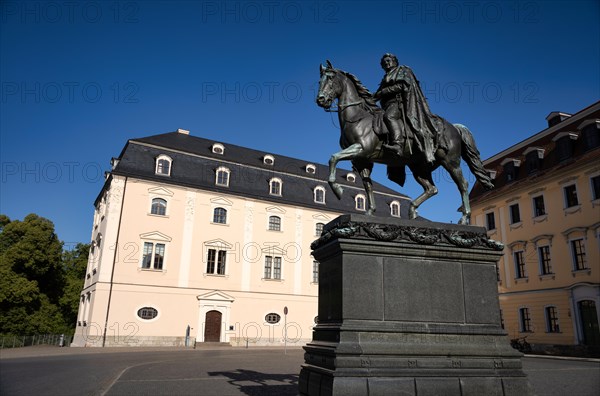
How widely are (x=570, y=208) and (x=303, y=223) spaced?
20.4m

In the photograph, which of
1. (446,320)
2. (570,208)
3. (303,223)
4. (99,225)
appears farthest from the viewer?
(303,223)

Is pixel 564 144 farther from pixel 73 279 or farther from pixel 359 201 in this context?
Result: pixel 73 279

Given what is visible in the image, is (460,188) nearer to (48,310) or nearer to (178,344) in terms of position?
(178,344)

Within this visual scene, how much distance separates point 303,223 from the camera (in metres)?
39.9

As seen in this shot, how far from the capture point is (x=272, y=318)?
36844mm

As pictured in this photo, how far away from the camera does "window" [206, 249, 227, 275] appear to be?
3550cm

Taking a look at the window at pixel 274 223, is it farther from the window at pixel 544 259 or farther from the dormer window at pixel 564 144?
the dormer window at pixel 564 144

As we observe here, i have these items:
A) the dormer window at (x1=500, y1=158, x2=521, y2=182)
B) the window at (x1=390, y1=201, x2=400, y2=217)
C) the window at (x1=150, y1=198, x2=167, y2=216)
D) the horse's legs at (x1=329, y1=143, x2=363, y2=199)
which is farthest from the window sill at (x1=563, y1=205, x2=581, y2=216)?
the window at (x1=150, y1=198, x2=167, y2=216)

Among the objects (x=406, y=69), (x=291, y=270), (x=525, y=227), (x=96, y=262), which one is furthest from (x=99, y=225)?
(x=406, y=69)

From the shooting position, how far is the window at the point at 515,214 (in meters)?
30.9

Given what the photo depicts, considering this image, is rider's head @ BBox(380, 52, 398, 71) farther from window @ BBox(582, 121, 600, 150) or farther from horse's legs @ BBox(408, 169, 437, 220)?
window @ BBox(582, 121, 600, 150)

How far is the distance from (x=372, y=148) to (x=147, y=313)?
29.2 metres

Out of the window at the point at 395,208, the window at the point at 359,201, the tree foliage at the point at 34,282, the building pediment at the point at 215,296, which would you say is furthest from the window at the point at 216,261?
the window at the point at 395,208

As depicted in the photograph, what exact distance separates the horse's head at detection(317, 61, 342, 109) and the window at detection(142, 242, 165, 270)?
28.8 meters
